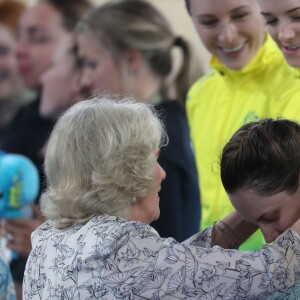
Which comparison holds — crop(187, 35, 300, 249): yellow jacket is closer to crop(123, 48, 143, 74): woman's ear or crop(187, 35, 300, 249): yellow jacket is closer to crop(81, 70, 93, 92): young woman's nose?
crop(123, 48, 143, 74): woman's ear

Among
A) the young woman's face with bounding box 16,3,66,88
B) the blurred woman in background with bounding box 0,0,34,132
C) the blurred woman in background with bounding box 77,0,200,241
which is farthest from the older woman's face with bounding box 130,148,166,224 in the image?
the blurred woman in background with bounding box 0,0,34,132

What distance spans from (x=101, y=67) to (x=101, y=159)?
6.93ft

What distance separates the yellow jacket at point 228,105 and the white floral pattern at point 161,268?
0.76m

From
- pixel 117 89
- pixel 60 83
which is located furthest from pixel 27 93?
pixel 117 89

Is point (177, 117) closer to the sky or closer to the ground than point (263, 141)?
closer to the ground

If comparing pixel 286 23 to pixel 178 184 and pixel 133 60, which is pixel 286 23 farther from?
pixel 133 60

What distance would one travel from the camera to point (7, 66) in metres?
5.54

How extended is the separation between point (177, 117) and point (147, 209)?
178 centimetres

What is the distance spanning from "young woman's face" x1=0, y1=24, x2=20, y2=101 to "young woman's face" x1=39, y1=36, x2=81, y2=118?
1.91ft

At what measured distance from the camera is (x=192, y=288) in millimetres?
1974

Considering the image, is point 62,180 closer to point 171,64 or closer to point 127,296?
point 127,296

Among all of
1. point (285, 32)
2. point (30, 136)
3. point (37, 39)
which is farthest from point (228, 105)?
point (37, 39)

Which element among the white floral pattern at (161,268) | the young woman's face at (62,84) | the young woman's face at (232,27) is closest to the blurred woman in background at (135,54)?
the young woman's face at (62,84)

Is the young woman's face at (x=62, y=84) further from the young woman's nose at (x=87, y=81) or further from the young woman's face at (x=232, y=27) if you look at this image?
the young woman's face at (x=232, y=27)
